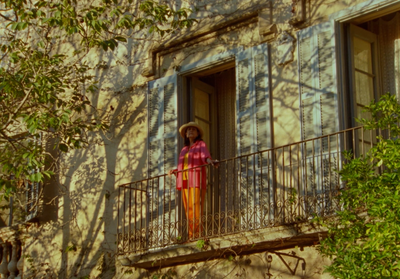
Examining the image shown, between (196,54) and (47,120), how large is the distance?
2.29 meters

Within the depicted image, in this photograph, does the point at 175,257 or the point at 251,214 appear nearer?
the point at 251,214

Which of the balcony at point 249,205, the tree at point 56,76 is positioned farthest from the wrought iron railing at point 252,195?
the tree at point 56,76

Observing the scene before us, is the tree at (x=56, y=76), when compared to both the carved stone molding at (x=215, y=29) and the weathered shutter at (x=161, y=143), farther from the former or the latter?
the weathered shutter at (x=161, y=143)

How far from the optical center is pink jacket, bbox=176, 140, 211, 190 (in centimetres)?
1173

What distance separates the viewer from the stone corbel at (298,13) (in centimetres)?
1159

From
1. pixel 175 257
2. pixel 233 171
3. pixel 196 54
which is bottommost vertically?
pixel 175 257

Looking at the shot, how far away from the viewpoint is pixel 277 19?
11953 mm

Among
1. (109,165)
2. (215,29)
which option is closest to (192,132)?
(215,29)

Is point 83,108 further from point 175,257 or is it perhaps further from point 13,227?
point 175,257

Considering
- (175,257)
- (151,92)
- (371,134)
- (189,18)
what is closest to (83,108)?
(151,92)

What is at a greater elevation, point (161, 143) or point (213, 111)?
point (213, 111)

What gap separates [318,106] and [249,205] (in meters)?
1.44

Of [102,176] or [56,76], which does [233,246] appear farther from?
[56,76]

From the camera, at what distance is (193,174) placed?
11781 millimetres
